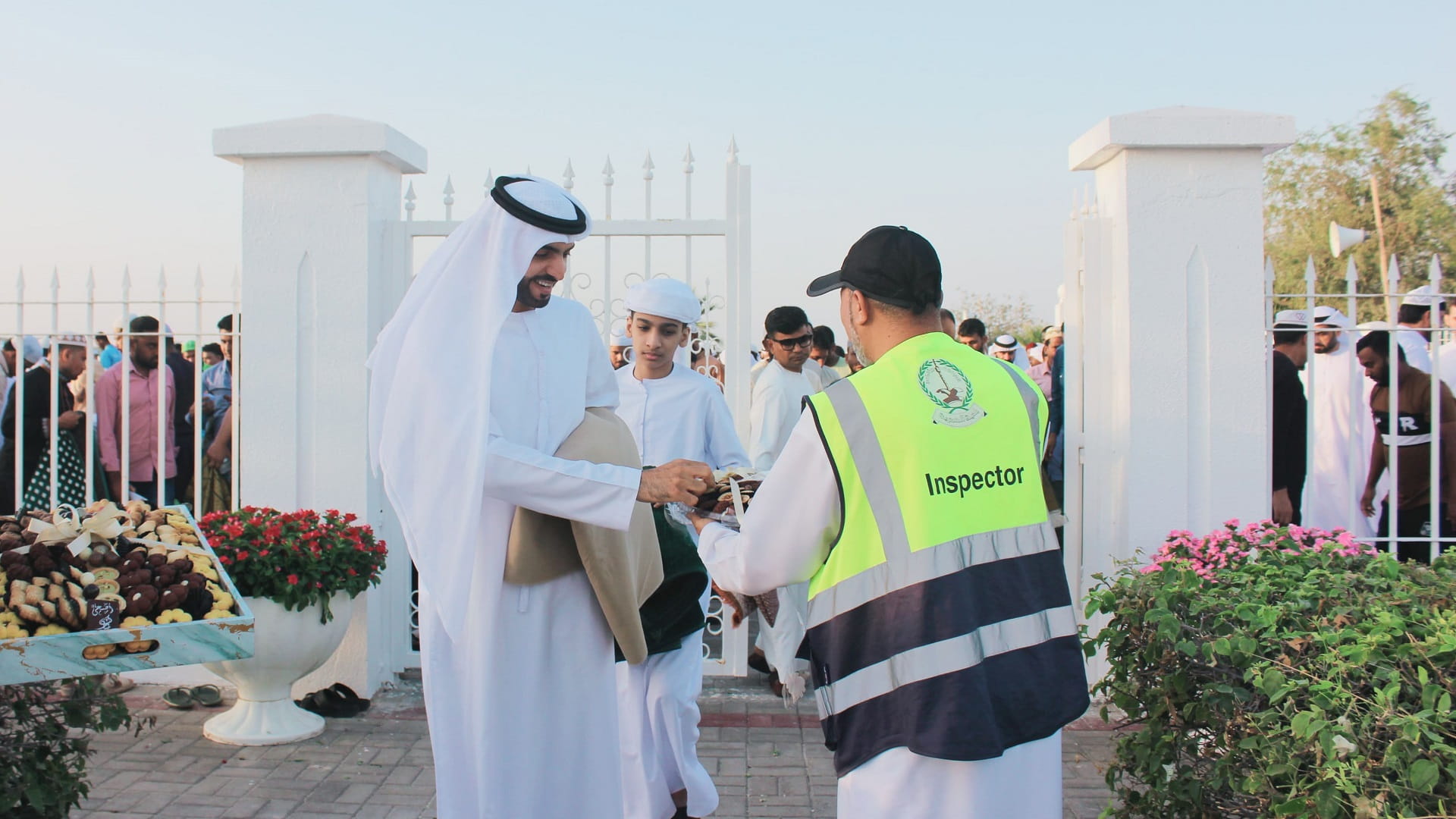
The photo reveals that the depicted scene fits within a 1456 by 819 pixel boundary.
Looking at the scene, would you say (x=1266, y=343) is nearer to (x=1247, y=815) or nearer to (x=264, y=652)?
(x=1247, y=815)

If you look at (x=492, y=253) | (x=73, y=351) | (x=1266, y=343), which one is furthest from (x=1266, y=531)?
(x=73, y=351)

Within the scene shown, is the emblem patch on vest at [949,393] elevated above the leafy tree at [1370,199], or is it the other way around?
the leafy tree at [1370,199]

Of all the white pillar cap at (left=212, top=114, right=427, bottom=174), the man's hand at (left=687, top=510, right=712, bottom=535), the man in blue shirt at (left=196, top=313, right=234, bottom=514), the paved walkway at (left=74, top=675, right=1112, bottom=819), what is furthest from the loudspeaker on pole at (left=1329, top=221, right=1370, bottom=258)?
the man in blue shirt at (left=196, top=313, right=234, bottom=514)

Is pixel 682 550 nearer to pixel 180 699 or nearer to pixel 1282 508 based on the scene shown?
pixel 180 699

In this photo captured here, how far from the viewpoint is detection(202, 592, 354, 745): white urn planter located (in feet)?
16.8

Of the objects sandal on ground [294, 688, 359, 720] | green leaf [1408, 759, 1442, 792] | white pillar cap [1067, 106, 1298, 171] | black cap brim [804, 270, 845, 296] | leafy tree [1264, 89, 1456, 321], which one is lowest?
sandal on ground [294, 688, 359, 720]

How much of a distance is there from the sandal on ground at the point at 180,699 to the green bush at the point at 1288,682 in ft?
14.5

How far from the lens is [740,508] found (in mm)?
2562

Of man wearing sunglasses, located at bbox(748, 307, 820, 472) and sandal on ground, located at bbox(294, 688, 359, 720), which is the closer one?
sandal on ground, located at bbox(294, 688, 359, 720)

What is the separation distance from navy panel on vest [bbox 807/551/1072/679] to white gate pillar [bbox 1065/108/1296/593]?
3256 mm

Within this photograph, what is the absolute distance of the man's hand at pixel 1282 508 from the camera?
570 cm

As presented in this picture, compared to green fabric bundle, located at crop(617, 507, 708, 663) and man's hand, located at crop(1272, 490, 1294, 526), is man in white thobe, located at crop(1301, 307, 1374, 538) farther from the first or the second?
green fabric bundle, located at crop(617, 507, 708, 663)

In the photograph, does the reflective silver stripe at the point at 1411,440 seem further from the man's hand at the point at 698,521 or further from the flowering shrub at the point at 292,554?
the flowering shrub at the point at 292,554

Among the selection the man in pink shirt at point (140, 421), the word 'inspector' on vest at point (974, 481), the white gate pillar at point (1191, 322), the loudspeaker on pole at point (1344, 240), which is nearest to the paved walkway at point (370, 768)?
the white gate pillar at point (1191, 322)
